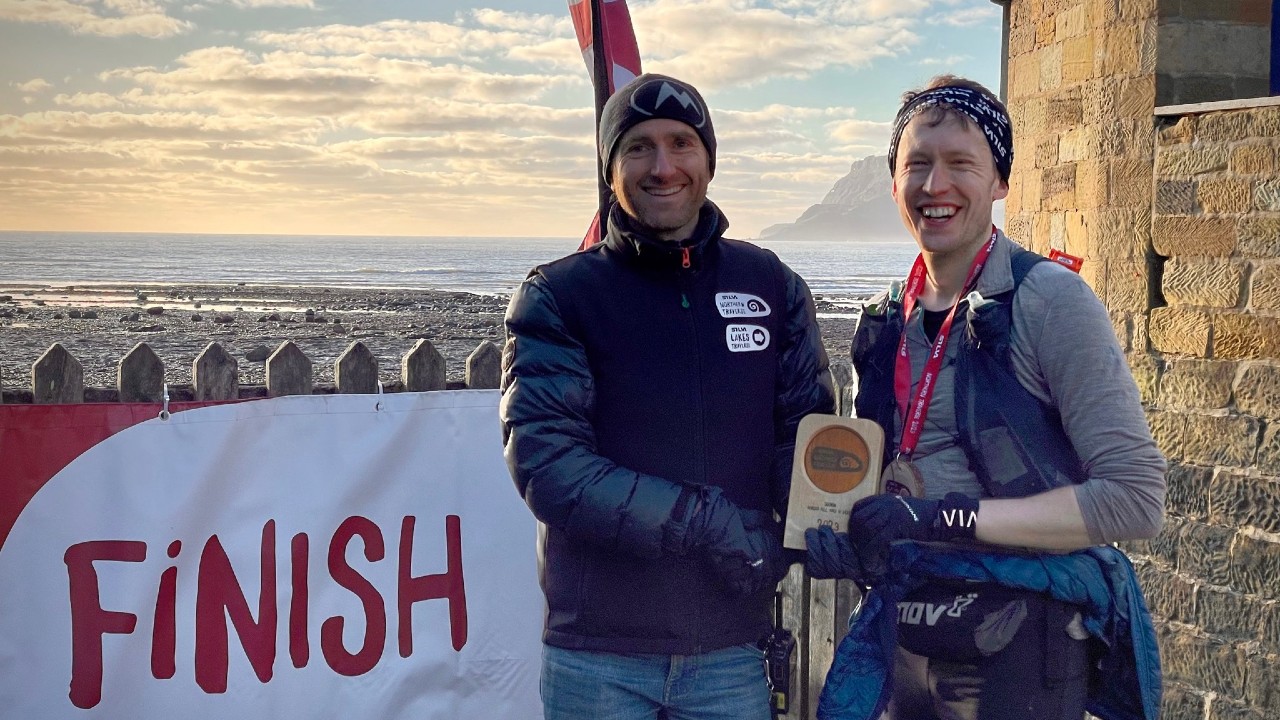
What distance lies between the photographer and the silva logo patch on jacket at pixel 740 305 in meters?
2.42

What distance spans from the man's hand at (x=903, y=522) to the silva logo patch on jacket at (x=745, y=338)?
0.43 meters

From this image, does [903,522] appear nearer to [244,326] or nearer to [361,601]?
[361,601]

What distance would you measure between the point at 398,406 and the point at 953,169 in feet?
7.73

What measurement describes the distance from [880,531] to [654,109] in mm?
1043

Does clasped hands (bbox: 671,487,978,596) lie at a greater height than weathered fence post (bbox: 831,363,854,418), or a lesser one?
lesser

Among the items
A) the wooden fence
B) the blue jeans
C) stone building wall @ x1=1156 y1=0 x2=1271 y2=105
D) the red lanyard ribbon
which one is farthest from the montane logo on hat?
stone building wall @ x1=1156 y1=0 x2=1271 y2=105

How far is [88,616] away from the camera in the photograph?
12.0ft

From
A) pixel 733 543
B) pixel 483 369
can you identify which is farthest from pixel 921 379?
pixel 483 369

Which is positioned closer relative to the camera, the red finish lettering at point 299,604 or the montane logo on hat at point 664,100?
the montane logo on hat at point 664,100

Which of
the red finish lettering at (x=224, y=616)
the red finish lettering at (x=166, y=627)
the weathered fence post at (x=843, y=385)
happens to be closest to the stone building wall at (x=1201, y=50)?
the weathered fence post at (x=843, y=385)

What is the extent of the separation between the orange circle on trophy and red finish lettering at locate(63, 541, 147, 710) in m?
2.57

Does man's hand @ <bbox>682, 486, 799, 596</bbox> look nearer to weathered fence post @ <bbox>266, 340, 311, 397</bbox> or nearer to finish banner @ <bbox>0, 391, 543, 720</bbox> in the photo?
finish banner @ <bbox>0, 391, 543, 720</bbox>

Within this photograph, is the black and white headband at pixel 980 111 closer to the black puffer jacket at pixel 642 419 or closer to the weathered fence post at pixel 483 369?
the black puffer jacket at pixel 642 419

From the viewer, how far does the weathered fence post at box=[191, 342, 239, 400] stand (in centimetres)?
381
